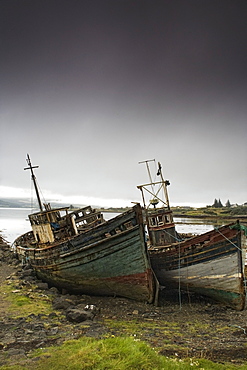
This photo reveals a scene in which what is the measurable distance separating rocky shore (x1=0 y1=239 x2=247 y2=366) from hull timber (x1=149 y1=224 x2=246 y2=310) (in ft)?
2.26

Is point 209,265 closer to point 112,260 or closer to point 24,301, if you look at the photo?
point 112,260

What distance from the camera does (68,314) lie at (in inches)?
382

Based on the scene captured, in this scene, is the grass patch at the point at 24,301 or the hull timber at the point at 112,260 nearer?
the grass patch at the point at 24,301

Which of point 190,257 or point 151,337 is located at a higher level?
point 190,257

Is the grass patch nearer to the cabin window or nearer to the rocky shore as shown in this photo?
the rocky shore

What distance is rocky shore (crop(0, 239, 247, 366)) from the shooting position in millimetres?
7352

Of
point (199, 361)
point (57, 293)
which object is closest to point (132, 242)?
point (57, 293)

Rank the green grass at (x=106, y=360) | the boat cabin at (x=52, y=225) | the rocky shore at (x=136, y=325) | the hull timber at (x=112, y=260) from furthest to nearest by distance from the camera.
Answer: the boat cabin at (x=52, y=225)
the hull timber at (x=112, y=260)
the rocky shore at (x=136, y=325)
the green grass at (x=106, y=360)

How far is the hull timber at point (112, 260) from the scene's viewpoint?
12734 mm

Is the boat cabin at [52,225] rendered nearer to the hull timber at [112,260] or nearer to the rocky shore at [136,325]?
the hull timber at [112,260]

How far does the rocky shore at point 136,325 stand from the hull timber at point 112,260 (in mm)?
636

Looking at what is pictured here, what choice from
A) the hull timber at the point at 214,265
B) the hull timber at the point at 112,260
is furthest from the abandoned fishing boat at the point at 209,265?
the hull timber at the point at 112,260

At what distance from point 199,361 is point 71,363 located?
3203 mm

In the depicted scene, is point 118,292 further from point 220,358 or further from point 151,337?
point 220,358
